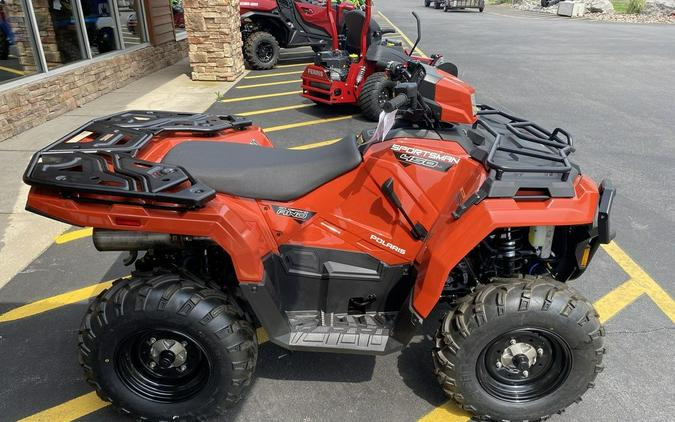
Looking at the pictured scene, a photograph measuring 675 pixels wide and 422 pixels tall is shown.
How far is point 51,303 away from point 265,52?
9.40m

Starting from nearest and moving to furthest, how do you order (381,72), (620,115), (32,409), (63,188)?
(63,188)
(32,409)
(381,72)
(620,115)

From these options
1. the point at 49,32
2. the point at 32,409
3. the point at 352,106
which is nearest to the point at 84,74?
the point at 49,32

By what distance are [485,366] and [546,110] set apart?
7150 millimetres

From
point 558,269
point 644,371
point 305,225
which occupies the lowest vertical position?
point 644,371

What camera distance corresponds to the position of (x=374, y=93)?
7395 mm

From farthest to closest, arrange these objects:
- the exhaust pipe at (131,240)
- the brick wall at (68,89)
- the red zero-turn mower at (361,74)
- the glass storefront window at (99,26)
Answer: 1. the glass storefront window at (99,26)
2. the red zero-turn mower at (361,74)
3. the brick wall at (68,89)
4. the exhaust pipe at (131,240)

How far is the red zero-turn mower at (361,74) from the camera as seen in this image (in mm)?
7406

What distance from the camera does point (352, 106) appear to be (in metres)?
8.72

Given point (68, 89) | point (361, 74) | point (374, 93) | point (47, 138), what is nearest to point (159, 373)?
point (47, 138)

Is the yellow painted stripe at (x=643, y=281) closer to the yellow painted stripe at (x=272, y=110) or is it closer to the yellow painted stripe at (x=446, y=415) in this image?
the yellow painted stripe at (x=446, y=415)

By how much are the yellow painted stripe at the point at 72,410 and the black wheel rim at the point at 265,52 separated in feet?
32.9

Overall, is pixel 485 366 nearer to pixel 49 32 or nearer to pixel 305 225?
pixel 305 225

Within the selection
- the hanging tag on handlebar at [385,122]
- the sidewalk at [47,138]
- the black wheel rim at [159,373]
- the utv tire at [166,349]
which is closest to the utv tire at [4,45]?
the sidewalk at [47,138]

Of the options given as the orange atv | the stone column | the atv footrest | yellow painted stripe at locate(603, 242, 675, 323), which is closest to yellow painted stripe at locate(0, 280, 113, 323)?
the orange atv
